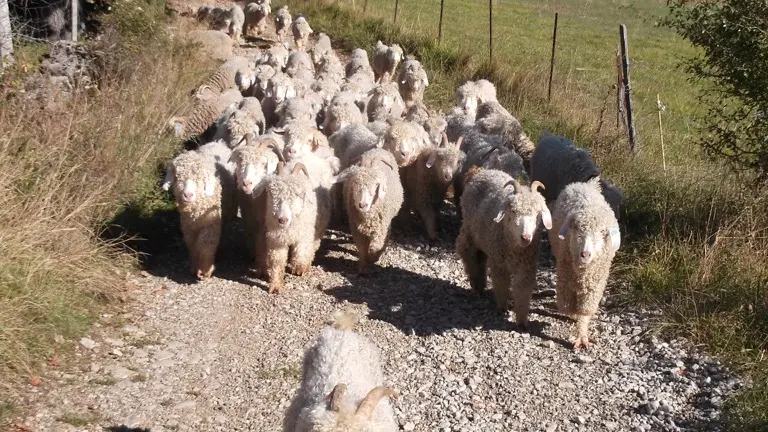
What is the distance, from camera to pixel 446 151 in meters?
9.57

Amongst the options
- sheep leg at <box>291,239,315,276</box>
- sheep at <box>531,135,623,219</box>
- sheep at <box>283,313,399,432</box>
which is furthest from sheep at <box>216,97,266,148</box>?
sheep at <box>283,313,399,432</box>

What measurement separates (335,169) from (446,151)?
4.04 ft

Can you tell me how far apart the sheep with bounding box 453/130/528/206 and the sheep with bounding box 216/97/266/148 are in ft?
8.17

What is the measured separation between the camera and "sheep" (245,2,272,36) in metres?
20.5

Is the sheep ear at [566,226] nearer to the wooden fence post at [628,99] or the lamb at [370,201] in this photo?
the lamb at [370,201]

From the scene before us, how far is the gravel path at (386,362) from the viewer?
6.20 meters

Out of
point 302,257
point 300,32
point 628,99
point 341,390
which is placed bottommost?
point 302,257

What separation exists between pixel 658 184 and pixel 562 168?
3.58 feet

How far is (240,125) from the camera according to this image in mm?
10391

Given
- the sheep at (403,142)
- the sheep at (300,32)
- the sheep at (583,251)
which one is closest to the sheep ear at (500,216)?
the sheep at (583,251)

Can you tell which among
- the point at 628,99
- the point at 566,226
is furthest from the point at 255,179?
the point at 628,99

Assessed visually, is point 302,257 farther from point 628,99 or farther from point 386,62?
point 386,62

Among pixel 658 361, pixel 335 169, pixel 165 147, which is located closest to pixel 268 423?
pixel 658 361

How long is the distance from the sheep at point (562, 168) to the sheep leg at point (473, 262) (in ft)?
4.56
